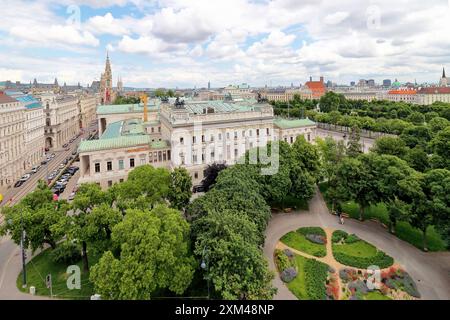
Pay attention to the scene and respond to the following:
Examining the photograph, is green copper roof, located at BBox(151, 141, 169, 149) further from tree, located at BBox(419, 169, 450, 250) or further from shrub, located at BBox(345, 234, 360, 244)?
tree, located at BBox(419, 169, 450, 250)

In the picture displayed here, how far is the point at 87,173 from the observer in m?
58.2

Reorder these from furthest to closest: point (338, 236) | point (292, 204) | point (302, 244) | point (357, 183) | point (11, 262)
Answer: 1. point (292, 204)
2. point (357, 183)
3. point (338, 236)
4. point (302, 244)
5. point (11, 262)

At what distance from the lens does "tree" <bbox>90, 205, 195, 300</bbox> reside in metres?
23.3

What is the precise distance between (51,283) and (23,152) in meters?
52.0

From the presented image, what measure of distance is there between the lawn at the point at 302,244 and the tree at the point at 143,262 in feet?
52.7

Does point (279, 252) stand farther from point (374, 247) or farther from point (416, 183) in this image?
point (416, 183)

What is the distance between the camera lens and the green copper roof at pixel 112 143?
56.3 metres

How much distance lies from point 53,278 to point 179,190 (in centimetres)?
1677

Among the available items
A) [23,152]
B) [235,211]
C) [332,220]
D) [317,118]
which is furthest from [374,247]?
[317,118]

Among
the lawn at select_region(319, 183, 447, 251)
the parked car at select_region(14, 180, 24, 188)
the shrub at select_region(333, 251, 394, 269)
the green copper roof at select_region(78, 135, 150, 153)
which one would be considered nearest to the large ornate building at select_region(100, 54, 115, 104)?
the parked car at select_region(14, 180, 24, 188)

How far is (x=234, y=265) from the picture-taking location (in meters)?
24.5

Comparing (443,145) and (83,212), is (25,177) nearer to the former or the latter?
(83,212)

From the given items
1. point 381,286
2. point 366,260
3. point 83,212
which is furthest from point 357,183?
point 83,212
